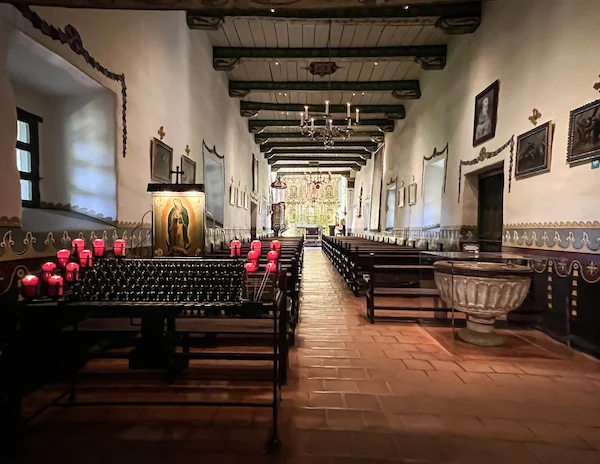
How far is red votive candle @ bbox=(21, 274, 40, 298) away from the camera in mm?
1965

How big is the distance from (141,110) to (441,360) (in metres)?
4.72

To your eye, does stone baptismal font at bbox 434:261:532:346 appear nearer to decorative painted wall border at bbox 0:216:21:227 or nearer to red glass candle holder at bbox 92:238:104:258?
red glass candle holder at bbox 92:238:104:258

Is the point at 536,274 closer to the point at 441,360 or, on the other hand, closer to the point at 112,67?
the point at 441,360

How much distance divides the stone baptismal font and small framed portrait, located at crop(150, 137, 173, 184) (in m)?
4.09

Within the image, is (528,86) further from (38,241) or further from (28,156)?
(28,156)

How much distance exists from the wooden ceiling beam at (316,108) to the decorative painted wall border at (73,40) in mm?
7819

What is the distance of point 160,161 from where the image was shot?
5.30 metres

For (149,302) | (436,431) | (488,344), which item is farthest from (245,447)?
(488,344)

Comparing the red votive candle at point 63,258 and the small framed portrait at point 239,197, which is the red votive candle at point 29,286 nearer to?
the red votive candle at point 63,258

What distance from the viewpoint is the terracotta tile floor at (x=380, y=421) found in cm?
187

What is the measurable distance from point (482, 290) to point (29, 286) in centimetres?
368

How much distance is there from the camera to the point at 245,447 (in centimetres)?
192

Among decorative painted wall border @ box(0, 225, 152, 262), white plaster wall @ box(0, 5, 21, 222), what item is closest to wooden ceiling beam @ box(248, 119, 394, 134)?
decorative painted wall border @ box(0, 225, 152, 262)

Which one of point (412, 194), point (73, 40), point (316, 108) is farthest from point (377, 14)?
point (316, 108)
